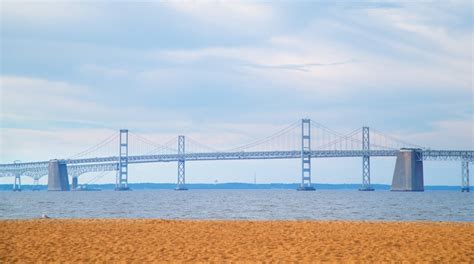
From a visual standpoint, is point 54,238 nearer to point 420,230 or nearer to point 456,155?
point 420,230

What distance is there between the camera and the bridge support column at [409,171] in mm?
70812

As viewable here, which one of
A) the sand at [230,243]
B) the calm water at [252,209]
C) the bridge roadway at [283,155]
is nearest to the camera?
the sand at [230,243]

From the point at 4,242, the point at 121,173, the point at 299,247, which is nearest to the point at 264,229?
the point at 299,247

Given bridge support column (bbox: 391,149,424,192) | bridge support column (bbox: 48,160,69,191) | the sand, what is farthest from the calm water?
bridge support column (bbox: 48,160,69,191)

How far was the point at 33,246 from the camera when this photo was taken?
11.6 m

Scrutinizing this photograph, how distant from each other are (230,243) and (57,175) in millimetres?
74088

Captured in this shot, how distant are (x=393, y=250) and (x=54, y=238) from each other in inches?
255

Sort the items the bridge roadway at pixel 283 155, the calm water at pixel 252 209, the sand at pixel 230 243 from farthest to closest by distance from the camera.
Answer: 1. the bridge roadway at pixel 283 155
2. the calm water at pixel 252 209
3. the sand at pixel 230 243

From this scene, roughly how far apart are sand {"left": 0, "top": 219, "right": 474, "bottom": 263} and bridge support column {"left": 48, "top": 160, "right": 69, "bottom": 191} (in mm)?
68626

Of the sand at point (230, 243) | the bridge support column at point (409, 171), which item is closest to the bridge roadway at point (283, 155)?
the bridge support column at point (409, 171)

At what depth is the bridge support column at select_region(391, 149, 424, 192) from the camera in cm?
7081

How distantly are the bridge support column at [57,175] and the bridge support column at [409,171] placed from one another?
41.0 metres

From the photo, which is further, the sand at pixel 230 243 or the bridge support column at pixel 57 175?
the bridge support column at pixel 57 175

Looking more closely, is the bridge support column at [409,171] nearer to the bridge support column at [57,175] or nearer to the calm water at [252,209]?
the calm water at [252,209]
